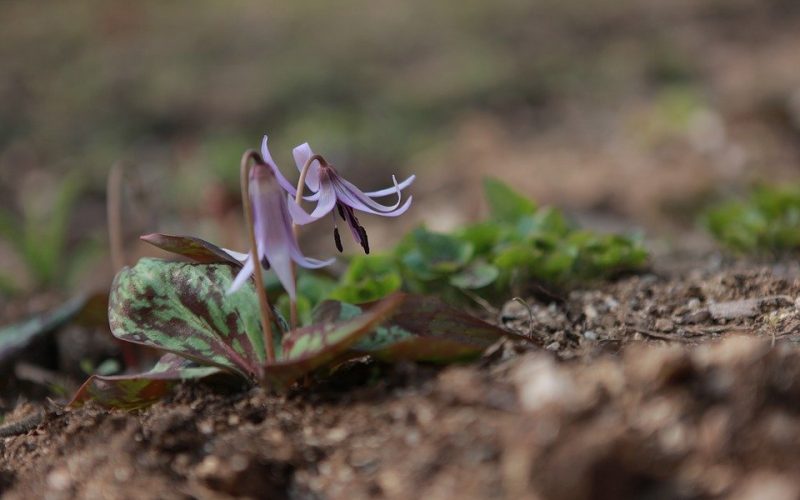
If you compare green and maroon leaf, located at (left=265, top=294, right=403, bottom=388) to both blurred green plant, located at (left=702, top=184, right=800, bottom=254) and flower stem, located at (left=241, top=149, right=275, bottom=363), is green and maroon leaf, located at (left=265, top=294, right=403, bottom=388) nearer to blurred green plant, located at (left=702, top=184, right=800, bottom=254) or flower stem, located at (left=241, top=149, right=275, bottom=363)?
flower stem, located at (left=241, top=149, right=275, bottom=363)

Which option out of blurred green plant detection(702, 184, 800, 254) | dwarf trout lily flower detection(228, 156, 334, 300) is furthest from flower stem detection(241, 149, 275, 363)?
blurred green plant detection(702, 184, 800, 254)

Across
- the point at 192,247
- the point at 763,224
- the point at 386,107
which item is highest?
the point at 192,247

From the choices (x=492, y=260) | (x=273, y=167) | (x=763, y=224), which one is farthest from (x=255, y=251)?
(x=763, y=224)

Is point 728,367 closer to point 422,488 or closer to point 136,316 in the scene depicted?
point 422,488

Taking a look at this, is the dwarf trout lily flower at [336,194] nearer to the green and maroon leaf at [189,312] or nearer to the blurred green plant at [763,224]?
the green and maroon leaf at [189,312]

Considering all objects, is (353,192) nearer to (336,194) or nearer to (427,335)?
(336,194)

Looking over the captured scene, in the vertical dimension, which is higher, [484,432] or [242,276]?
[242,276]

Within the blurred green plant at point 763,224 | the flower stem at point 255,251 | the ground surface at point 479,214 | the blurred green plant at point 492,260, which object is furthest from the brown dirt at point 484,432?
the blurred green plant at point 763,224
